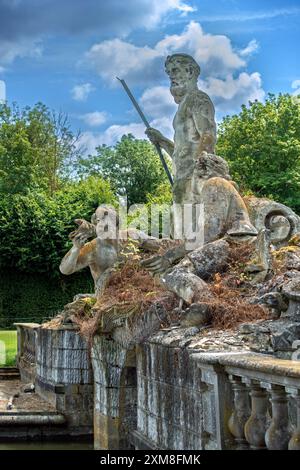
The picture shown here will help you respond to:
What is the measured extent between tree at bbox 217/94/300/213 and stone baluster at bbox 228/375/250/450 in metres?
24.0

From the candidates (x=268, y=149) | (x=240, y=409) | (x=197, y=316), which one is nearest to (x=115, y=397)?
(x=197, y=316)

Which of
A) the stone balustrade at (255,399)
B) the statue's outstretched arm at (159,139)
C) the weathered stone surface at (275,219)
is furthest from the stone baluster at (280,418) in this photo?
the statue's outstretched arm at (159,139)

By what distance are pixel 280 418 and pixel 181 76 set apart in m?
8.52

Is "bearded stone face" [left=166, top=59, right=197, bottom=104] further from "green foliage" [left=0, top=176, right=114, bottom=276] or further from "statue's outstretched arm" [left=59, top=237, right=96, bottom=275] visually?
"green foliage" [left=0, top=176, right=114, bottom=276]

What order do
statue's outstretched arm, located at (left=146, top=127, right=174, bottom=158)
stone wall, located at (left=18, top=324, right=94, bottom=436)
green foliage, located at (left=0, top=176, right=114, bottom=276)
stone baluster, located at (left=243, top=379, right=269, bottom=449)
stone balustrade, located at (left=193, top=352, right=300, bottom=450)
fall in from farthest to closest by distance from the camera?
green foliage, located at (left=0, top=176, right=114, bottom=276) < statue's outstretched arm, located at (left=146, top=127, right=174, bottom=158) < stone wall, located at (left=18, top=324, right=94, bottom=436) < stone baluster, located at (left=243, top=379, right=269, bottom=449) < stone balustrade, located at (left=193, top=352, right=300, bottom=450)

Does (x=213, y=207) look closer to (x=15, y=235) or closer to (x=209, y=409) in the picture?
(x=209, y=409)

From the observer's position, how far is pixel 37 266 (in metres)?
28.8

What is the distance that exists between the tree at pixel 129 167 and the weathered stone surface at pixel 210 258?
3444 cm

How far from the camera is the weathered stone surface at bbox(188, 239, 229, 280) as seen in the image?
7.83 meters

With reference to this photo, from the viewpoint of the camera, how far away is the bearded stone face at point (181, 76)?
11.6m

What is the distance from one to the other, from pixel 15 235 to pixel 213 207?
2140 cm

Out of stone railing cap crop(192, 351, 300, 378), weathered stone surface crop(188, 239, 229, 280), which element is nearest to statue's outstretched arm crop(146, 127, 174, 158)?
weathered stone surface crop(188, 239, 229, 280)
